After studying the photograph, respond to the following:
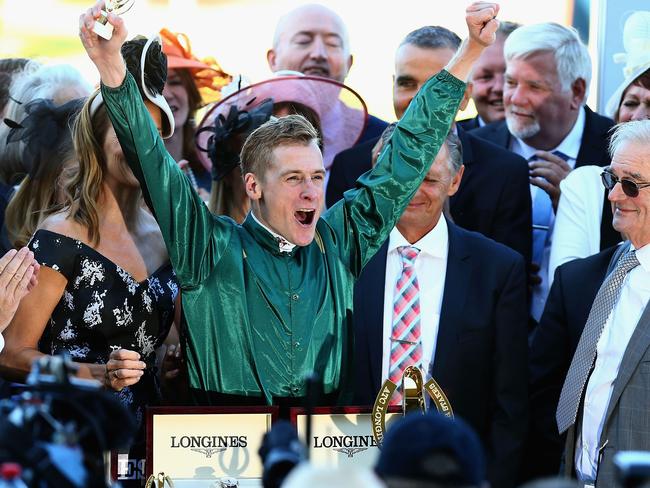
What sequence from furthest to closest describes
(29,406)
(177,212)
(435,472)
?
(177,212)
(29,406)
(435,472)

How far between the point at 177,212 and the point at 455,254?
1.42 meters

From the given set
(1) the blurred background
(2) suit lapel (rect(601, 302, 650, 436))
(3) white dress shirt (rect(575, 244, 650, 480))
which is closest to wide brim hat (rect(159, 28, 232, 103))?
(1) the blurred background

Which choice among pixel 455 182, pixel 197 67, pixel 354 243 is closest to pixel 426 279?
pixel 455 182

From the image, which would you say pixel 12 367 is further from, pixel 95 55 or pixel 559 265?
pixel 559 265

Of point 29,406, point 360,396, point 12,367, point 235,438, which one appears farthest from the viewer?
point 360,396

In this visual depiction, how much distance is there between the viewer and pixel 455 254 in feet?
15.6

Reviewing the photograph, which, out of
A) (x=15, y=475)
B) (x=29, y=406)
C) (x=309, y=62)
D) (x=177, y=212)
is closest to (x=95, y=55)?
(x=177, y=212)

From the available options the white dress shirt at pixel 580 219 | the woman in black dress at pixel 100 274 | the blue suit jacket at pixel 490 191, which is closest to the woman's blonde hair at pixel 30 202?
the woman in black dress at pixel 100 274

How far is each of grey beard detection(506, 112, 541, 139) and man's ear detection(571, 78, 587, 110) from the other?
21 centimetres

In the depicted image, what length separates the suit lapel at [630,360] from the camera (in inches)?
158

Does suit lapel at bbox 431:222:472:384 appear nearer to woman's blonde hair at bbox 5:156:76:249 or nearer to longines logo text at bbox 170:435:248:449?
longines logo text at bbox 170:435:248:449

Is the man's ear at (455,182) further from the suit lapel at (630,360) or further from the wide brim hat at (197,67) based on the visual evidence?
the wide brim hat at (197,67)

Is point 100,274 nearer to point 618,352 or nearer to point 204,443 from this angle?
point 204,443

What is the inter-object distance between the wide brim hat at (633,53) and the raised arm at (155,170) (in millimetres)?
2412
